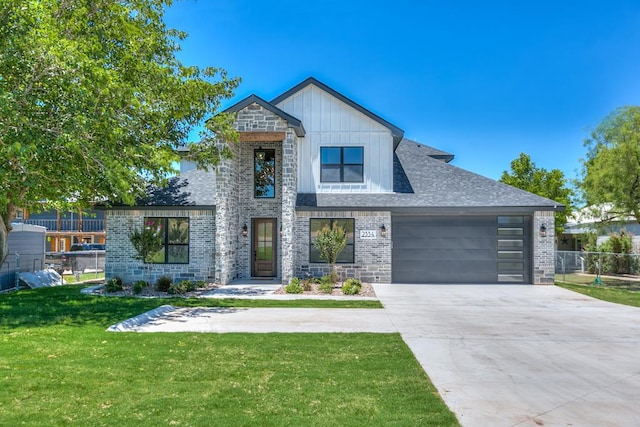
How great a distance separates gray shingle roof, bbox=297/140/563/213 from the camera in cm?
1526

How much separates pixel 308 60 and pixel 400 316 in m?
13.5

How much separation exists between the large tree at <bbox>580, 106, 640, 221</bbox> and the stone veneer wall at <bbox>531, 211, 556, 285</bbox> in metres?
3.01

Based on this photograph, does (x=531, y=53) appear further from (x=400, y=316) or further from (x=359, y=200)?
(x=400, y=316)

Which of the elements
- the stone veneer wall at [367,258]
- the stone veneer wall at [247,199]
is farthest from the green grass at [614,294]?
the stone veneer wall at [247,199]

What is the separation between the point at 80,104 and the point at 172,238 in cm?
766

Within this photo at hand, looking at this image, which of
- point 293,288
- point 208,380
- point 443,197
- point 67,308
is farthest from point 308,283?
point 208,380

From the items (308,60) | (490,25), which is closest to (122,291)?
(308,60)

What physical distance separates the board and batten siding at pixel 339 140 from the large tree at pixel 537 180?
17.8 m

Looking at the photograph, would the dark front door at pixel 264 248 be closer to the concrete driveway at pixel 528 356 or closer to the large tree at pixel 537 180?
the concrete driveway at pixel 528 356

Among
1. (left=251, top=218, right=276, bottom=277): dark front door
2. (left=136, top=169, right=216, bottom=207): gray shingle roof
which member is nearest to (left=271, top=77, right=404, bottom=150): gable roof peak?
(left=136, top=169, right=216, bottom=207): gray shingle roof

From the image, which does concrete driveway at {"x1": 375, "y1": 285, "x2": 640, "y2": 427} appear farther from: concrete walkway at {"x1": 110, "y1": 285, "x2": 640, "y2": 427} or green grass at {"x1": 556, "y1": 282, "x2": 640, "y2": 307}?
green grass at {"x1": 556, "y1": 282, "x2": 640, "y2": 307}

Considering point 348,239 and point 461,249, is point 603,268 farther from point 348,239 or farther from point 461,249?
point 348,239

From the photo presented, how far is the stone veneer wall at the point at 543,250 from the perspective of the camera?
50.1ft

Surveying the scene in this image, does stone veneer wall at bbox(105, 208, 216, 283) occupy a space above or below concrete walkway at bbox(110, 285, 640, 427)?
above
